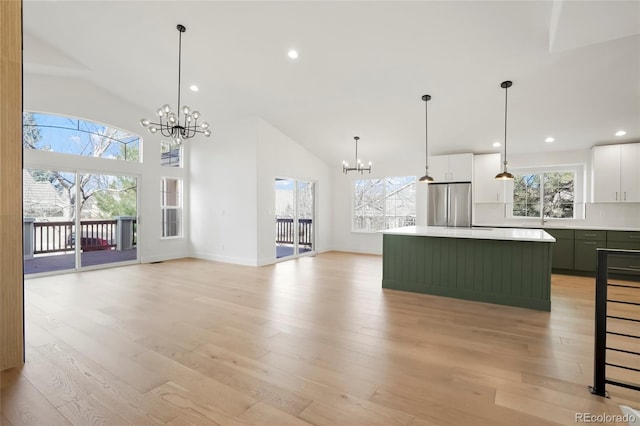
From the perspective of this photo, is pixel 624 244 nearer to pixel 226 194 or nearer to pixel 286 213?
pixel 286 213

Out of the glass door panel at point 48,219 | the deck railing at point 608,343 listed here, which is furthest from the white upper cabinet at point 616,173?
the glass door panel at point 48,219

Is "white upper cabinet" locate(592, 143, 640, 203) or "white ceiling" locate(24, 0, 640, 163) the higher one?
"white ceiling" locate(24, 0, 640, 163)

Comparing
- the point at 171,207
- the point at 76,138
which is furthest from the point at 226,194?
the point at 76,138

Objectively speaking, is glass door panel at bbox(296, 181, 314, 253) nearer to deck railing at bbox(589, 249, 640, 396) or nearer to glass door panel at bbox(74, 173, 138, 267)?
glass door panel at bbox(74, 173, 138, 267)

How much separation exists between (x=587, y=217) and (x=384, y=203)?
14.2 ft

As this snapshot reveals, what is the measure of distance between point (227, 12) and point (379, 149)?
4.64 meters

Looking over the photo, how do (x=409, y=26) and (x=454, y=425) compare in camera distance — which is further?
(x=409, y=26)

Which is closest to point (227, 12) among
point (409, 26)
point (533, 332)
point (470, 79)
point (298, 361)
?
point (409, 26)

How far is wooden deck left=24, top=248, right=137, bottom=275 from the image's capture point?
5.80m

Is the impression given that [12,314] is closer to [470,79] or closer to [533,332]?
[533,332]

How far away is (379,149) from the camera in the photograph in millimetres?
7547

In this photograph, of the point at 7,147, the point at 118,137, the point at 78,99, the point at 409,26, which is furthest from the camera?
the point at 118,137

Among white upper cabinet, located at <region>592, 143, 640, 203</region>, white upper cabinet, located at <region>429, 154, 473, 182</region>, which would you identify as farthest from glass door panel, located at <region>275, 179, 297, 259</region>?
white upper cabinet, located at <region>592, 143, 640, 203</region>

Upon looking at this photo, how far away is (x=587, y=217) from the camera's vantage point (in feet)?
20.6
